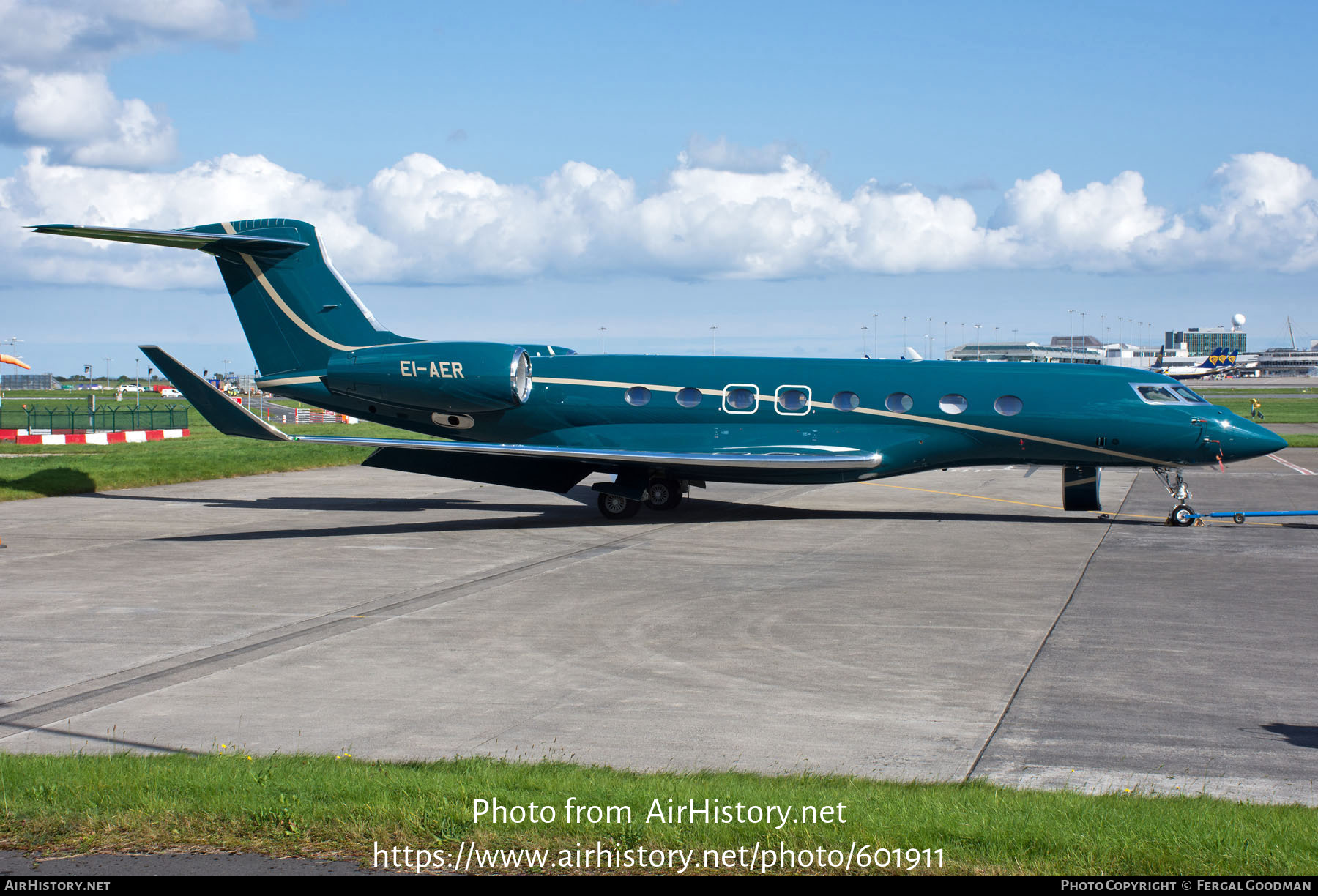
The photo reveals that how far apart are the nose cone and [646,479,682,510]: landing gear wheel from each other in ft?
33.6

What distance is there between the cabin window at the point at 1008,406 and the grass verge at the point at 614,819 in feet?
49.3

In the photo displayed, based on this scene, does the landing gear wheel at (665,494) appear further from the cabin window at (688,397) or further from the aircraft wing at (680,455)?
the aircraft wing at (680,455)

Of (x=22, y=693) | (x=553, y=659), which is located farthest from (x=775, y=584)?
(x=22, y=693)

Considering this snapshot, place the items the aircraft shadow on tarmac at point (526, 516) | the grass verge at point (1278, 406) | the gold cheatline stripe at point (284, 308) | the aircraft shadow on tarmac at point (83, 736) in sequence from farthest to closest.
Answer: the grass verge at point (1278, 406) < the gold cheatline stripe at point (284, 308) < the aircraft shadow on tarmac at point (526, 516) < the aircraft shadow on tarmac at point (83, 736)

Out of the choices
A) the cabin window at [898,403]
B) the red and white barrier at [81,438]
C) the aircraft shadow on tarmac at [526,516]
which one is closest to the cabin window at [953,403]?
the cabin window at [898,403]

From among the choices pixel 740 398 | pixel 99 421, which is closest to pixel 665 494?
pixel 740 398

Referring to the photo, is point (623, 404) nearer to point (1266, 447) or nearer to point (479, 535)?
point (479, 535)

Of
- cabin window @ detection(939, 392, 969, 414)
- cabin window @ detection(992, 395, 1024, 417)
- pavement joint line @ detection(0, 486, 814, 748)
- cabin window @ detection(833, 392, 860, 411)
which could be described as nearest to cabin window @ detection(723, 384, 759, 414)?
cabin window @ detection(833, 392, 860, 411)

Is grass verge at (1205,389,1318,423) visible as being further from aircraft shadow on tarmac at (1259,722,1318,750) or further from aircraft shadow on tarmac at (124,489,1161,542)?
aircraft shadow on tarmac at (1259,722,1318,750)

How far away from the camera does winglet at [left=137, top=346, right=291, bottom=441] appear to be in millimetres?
19672

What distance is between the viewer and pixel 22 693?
9.66 m

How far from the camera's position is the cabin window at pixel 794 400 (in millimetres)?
21844

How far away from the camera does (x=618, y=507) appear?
2244 centimetres
